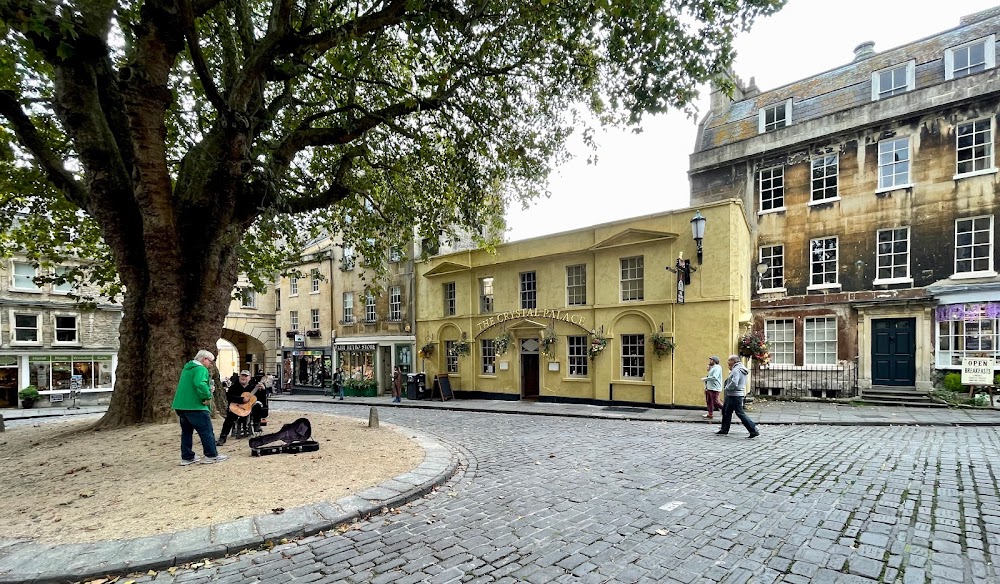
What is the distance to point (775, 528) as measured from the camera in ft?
14.6

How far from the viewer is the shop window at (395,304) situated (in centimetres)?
2386

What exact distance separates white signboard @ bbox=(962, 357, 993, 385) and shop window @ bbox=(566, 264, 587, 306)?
12101 mm

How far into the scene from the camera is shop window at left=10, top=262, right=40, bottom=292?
2286 cm

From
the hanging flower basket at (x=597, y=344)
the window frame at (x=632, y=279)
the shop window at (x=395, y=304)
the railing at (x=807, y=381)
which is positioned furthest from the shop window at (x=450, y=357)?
the railing at (x=807, y=381)

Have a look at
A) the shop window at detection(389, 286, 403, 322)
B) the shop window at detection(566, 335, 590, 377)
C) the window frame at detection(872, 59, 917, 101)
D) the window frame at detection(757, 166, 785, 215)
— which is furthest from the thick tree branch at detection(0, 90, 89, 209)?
the window frame at detection(872, 59, 917, 101)

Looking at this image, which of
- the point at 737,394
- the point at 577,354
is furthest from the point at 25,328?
the point at 737,394

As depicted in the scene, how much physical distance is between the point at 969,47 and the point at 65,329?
42.9m

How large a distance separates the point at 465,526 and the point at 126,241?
9.43 meters

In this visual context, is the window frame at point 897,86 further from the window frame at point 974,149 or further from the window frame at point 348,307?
the window frame at point 348,307

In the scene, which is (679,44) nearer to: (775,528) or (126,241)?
(775,528)

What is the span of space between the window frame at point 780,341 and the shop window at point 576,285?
796 centimetres

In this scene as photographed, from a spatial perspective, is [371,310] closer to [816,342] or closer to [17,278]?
[17,278]

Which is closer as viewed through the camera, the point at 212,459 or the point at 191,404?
Result: the point at 191,404

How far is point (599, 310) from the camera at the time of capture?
54.3ft
